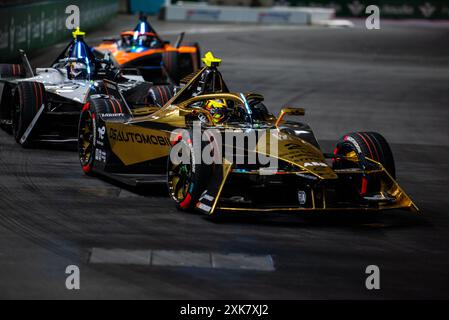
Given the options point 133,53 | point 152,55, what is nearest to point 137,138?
point 133,53

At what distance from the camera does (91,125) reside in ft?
45.7

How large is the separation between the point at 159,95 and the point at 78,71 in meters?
1.88

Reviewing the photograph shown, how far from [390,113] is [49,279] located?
48.2 ft

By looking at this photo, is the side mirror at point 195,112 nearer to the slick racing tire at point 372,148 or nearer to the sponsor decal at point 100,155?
the sponsor decal at point 100,155

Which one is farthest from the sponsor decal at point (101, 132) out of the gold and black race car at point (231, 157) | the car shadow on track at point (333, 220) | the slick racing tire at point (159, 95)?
the car shadow on track at point (333, 220)

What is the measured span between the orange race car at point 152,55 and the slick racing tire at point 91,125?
391 inches

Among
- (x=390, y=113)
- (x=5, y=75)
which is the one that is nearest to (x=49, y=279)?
(x=5, y=75)

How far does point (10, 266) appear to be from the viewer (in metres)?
9.20

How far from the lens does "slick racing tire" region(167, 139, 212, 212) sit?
11.2 metres

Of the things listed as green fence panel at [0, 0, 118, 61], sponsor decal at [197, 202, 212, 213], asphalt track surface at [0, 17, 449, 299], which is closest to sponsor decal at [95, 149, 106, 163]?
asphalt track surface at [0, 17, 449, 299]

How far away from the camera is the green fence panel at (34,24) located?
26688 millimetres

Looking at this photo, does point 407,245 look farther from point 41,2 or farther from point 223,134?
point 41,2

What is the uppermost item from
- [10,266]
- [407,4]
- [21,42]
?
[10,266]

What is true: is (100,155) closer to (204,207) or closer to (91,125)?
(91,125)
